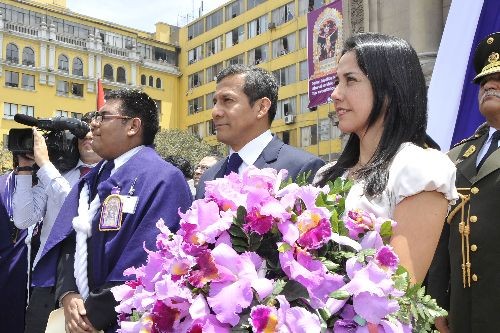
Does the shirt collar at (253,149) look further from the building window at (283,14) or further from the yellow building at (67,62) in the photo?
the yellow building at (67,62)

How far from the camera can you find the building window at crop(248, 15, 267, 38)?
130 ft

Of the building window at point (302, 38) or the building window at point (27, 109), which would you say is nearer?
the building window at point (302, 38)

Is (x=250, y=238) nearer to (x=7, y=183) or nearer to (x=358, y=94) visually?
(x=358, y=94)

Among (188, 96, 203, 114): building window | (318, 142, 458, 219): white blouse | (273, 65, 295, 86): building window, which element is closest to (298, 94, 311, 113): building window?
(273, 65, 295, 86): building window

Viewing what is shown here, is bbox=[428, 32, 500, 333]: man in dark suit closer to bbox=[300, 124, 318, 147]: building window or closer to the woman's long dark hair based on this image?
the woman's long dark hair

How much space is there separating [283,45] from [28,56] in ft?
57.0

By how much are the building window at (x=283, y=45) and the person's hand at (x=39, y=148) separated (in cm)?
3342

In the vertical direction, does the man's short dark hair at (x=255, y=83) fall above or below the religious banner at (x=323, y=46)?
below

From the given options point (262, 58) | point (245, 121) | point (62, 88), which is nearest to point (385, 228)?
point (245, 121)

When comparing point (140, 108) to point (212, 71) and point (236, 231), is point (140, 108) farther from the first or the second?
point (212, 71)

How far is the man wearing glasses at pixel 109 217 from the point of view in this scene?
278cm

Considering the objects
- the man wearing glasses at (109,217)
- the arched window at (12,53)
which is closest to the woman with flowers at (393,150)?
the man wearing glasses at (109,217)

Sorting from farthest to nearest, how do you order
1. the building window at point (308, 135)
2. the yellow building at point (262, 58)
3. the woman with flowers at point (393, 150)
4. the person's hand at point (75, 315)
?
the yellow building at point (262, 58), the building window at point (308, 135), the person's hand at point (75, 315), the woman with flowers at point (393, 150)

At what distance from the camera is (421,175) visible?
70.2 inches
